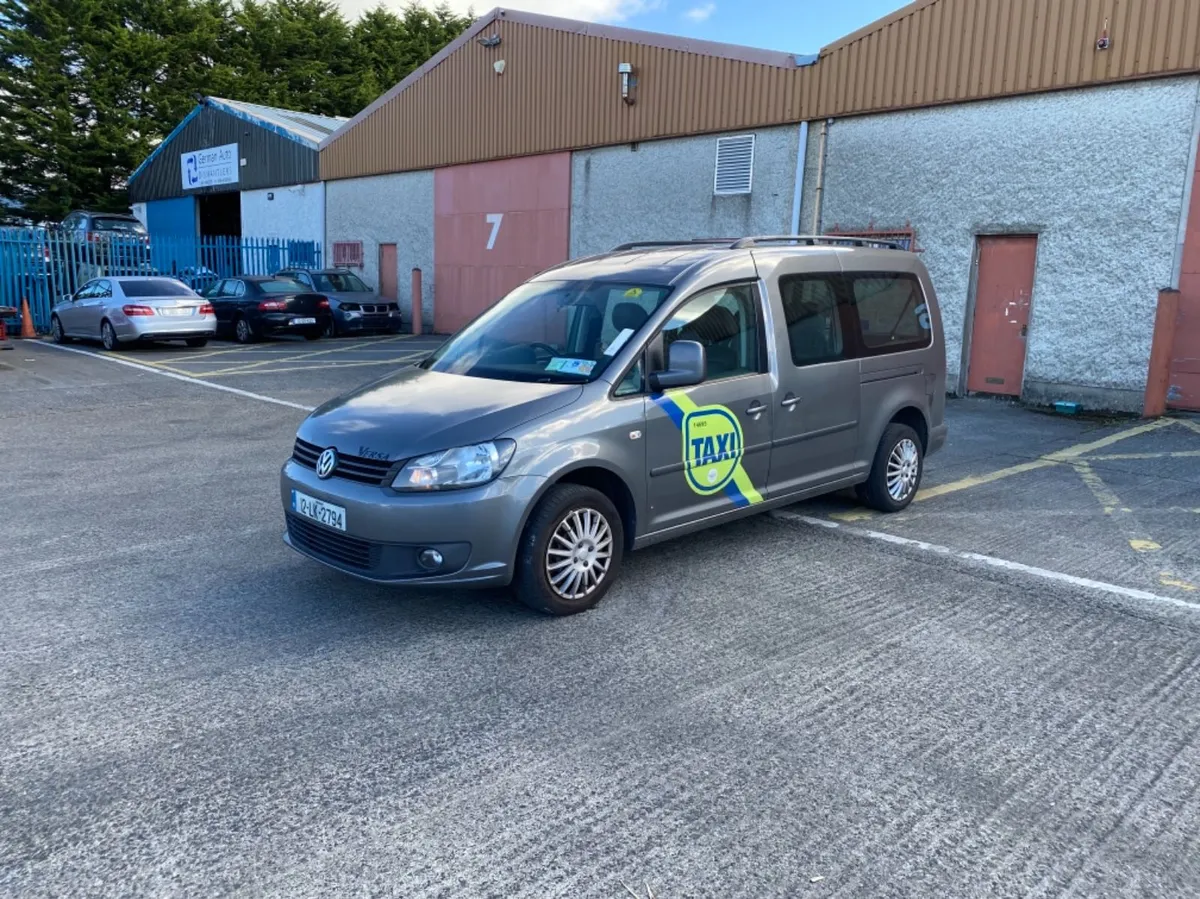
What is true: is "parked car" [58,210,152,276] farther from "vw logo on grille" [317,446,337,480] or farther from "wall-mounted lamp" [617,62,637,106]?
"vw logo on grille" [317,446,337,480]

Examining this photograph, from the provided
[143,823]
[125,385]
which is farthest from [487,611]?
[125,385]

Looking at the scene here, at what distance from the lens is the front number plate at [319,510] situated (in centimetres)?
443

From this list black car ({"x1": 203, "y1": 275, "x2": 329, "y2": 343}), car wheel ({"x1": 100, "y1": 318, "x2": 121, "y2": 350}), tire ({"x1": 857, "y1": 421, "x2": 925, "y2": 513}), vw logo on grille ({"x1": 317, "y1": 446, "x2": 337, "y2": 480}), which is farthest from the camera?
black car ({"x1": 203, "y1": 275, "x2": 329, "y2": 343})

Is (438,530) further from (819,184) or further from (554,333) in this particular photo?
(819,184)

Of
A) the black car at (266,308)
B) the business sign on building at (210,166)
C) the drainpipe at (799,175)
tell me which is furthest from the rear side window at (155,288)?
the business sign on building at (210,166)

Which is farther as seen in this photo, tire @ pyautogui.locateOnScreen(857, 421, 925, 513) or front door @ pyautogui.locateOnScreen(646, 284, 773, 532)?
tire @ pyautogui.locateOnScreen(857, 421, 925, 513)

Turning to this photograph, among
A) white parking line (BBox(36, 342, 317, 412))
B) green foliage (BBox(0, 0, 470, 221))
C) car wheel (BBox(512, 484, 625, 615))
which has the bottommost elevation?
white parking line (BBox(36, 342, 317, 412))

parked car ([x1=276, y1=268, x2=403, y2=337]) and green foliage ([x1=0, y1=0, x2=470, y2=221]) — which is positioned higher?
green foliage ([x1=0, y1=0, x2=470, y2=221])

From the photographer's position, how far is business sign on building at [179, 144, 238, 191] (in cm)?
2991

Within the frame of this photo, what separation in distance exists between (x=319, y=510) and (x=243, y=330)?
54.0ft

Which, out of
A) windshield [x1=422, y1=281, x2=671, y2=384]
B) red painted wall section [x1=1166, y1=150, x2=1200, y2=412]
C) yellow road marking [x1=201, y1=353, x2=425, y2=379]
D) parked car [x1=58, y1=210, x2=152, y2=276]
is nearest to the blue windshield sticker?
windshield [x1=422, y1=281, x2=671, y2=384]

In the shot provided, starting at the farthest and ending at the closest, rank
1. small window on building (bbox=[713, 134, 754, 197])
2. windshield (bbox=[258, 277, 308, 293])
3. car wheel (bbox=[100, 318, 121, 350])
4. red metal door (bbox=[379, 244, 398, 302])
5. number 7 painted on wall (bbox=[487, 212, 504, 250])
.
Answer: red metal door (bbox=[379, 244, 398, 302]) < number 7 painted on wall (bbox=[487, 212, 504, 250]) < windshield (bbox=[258, 277, 308, 293]) < car wheel (bbox=[100, 318, 121, 350]) < small window on building (bbox=[713, 134, 754, 197])

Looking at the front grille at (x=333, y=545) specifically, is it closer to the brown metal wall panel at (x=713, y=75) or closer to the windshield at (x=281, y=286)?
the brown metal wall panel at (x=713, y=75)

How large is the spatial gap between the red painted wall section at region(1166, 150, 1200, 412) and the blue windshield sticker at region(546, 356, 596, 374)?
9247mm
